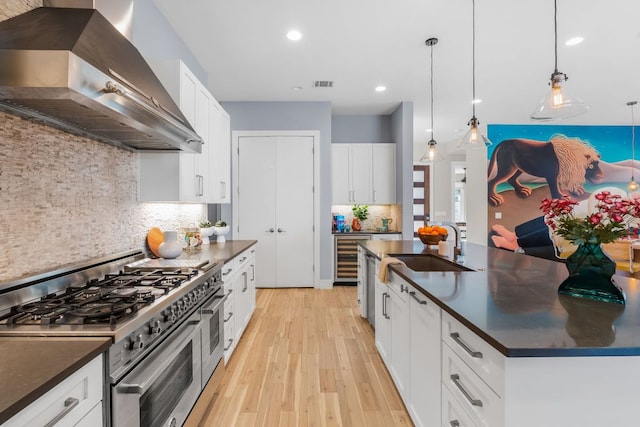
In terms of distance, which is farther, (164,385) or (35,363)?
(164,385)

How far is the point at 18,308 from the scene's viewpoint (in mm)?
1236

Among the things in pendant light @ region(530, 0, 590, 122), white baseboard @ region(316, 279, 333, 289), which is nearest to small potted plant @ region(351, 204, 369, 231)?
white baseboard @ region(316, 279, 333, 289)

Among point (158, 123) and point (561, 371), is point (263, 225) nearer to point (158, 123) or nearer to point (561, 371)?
point (158, 123)

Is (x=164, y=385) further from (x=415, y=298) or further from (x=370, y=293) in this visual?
(x=370, y=293)

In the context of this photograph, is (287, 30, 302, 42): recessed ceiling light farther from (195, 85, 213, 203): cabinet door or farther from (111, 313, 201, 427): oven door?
(111, 313, 201, 427): oven door

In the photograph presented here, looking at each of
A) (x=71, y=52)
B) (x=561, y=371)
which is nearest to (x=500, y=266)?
(x=561, y=371)

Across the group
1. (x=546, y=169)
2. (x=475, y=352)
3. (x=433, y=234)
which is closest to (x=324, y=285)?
(x=433, y=234)

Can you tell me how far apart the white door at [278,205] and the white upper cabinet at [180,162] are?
6.86 feet

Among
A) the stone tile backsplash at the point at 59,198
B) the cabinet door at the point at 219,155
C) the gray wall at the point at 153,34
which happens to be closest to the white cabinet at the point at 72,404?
the stone tile backsplash at the point at 59,198

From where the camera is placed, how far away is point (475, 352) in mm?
1070

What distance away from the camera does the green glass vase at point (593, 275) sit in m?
1.27

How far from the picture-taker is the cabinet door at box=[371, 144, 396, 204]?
5547mm

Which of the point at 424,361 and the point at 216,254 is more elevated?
the point at 216,254

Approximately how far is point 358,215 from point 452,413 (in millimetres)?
4579
